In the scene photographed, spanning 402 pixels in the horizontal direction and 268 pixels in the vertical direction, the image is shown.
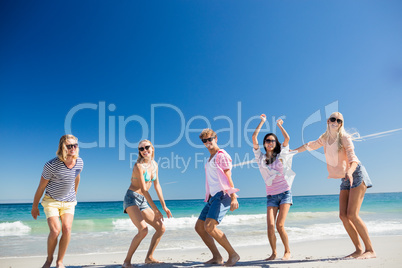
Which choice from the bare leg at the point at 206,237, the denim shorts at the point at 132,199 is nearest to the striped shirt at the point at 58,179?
the denim shorts at the point at 132,199

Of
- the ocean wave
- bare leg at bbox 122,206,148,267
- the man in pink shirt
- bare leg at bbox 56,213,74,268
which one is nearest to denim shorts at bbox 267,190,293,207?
the man in pink shirt

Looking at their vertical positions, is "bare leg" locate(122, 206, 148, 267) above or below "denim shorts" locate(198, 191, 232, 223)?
below

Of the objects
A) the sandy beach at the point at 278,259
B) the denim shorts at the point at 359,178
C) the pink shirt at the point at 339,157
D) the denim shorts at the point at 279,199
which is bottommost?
the sandy beach at the point at 278,259

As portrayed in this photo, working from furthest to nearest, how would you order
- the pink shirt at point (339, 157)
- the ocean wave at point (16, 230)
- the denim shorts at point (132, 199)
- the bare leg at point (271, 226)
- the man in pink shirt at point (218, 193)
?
the ocean wave at point (16, 230), the bare leg at point (271, 226), the pink shirt at point (339, 157), the denim shorts at point (132, 199), the man in pink shirt at point (218, 193)

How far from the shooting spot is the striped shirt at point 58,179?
4.32 m

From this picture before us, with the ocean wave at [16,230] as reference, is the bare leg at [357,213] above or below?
above

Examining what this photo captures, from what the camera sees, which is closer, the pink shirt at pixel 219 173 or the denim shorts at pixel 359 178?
the pink shirt at pixel 219 173

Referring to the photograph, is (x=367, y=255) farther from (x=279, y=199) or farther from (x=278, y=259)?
(x=279, y=199)

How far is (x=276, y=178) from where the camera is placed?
5.16 m

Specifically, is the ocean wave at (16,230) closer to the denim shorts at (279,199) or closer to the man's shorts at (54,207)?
the man's shorts at (54,207)

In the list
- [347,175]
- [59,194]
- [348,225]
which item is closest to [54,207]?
[59,194]

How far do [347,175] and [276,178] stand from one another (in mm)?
1073

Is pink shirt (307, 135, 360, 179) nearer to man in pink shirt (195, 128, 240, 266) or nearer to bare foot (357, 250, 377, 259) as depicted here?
bare foot (357, 250, 377, 259)

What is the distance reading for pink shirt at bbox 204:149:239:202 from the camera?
15.1 feet
